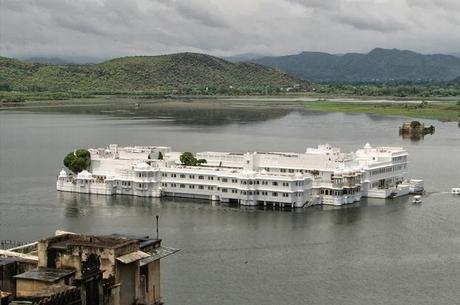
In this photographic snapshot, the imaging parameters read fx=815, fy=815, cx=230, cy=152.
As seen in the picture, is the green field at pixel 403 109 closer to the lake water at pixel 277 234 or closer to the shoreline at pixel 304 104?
the shoreline at pixel 304 104

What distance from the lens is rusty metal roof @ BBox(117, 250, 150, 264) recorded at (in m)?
20.1

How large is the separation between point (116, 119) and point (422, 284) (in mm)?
92801

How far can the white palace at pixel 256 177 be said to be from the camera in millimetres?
45812

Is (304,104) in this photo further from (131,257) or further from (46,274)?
(46,274)

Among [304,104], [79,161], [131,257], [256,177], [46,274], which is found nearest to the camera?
[46,274]

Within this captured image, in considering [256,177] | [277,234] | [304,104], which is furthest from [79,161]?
[304,104]

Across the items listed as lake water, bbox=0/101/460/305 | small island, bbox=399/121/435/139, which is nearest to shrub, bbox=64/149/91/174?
lake water, bbox=0/101/460/305

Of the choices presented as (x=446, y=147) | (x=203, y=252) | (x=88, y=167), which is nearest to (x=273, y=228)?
(x=203, y=252)

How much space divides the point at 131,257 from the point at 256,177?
25.8 meters

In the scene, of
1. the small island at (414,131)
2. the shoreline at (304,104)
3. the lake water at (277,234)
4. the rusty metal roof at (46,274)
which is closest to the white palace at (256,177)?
the lake water at (277,234)

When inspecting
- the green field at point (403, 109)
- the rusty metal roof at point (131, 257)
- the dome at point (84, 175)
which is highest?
the green field at point (403, 109)

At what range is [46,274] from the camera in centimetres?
1941

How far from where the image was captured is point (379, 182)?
166ft

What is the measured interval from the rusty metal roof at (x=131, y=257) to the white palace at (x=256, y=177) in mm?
24537
